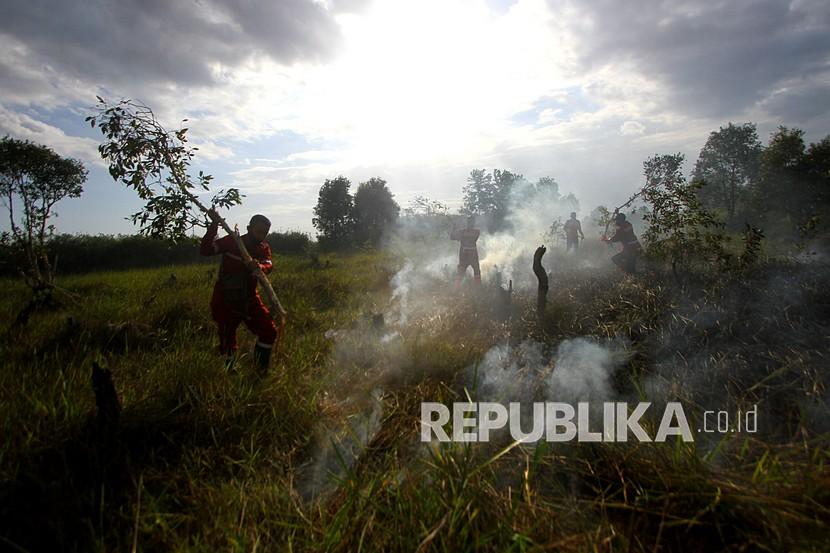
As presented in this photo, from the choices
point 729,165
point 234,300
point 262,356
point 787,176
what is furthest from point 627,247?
point 729,165

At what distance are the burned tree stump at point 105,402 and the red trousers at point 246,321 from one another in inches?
60.8

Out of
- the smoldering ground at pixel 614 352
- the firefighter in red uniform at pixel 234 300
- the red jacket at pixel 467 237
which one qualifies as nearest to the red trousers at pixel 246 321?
the firefighter in red uniform at pixel 234 300

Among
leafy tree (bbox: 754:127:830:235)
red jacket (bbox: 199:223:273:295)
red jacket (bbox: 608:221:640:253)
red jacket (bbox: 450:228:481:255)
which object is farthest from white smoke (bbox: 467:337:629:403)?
leafy tree (bbox: 754:127:830:235)

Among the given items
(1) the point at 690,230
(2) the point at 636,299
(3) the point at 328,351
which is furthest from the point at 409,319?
(1) the point at 690,230

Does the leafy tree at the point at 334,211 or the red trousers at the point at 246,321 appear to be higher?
the leafy tree at the point at 334,211

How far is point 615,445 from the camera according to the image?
2242mm

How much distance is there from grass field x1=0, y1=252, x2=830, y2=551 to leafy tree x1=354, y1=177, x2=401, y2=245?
24.2 m

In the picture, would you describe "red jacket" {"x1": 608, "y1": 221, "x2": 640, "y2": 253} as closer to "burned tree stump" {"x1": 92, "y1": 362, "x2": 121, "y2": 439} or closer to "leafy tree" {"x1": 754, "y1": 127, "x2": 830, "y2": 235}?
"burned tree stump" {"x1": 92, "y1": 362, "x2": 121, "y2": 439}

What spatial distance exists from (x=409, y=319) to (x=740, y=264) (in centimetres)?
555

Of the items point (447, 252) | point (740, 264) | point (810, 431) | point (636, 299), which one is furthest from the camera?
point (447, 252)

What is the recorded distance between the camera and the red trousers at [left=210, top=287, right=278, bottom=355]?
3.82 metres

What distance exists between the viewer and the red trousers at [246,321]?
382cm

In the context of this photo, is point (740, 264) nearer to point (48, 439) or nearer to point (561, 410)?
point (561, 410)

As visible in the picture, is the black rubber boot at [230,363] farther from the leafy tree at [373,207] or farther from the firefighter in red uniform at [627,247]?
the leafy tree at [373,207]
